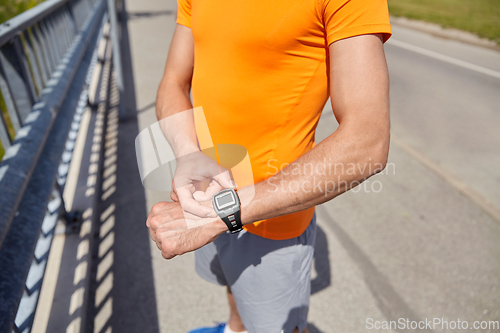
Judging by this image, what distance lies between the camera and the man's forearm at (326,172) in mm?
896

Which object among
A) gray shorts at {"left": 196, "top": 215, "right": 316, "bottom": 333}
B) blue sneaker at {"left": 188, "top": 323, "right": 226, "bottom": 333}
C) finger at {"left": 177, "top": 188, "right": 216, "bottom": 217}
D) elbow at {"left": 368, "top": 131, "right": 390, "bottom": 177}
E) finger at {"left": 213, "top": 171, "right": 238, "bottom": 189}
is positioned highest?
elbow at {"left": 368, "top": 131, "right": 390, "bottom": 177}

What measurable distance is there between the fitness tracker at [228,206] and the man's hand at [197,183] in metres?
0.03

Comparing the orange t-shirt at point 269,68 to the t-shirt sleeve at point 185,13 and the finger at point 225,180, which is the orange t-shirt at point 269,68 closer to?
the t-shirt sleeve at point 185,13

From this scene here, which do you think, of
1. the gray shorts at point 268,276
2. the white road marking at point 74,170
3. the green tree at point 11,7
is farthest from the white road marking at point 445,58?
the green tree at point 11,7

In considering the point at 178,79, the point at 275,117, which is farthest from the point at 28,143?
the point at 275,117

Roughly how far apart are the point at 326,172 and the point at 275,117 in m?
0.33

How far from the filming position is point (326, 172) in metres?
0.91

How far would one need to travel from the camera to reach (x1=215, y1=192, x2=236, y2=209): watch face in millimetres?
994

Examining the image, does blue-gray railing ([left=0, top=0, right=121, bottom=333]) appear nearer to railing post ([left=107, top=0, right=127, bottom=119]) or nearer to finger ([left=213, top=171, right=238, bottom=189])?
finger ([left=213, top=171, right=238, bottom=189])

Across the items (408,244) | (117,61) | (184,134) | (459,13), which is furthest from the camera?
(459,13)

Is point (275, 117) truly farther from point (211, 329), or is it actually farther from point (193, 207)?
point (211, 329)

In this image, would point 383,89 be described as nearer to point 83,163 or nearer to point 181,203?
point 181,203

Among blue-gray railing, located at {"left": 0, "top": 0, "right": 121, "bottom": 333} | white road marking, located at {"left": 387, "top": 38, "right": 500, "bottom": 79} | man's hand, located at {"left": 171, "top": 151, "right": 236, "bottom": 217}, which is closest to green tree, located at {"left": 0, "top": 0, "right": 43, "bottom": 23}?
blue-gray railing, located at {"left": 0, "top": 0, "right": 121, "bottom": 333}

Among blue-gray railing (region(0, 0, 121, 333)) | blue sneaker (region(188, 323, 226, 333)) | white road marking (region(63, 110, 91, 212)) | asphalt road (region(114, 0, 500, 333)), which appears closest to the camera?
blue-gray railing (region(0, 0, 121, 333))
